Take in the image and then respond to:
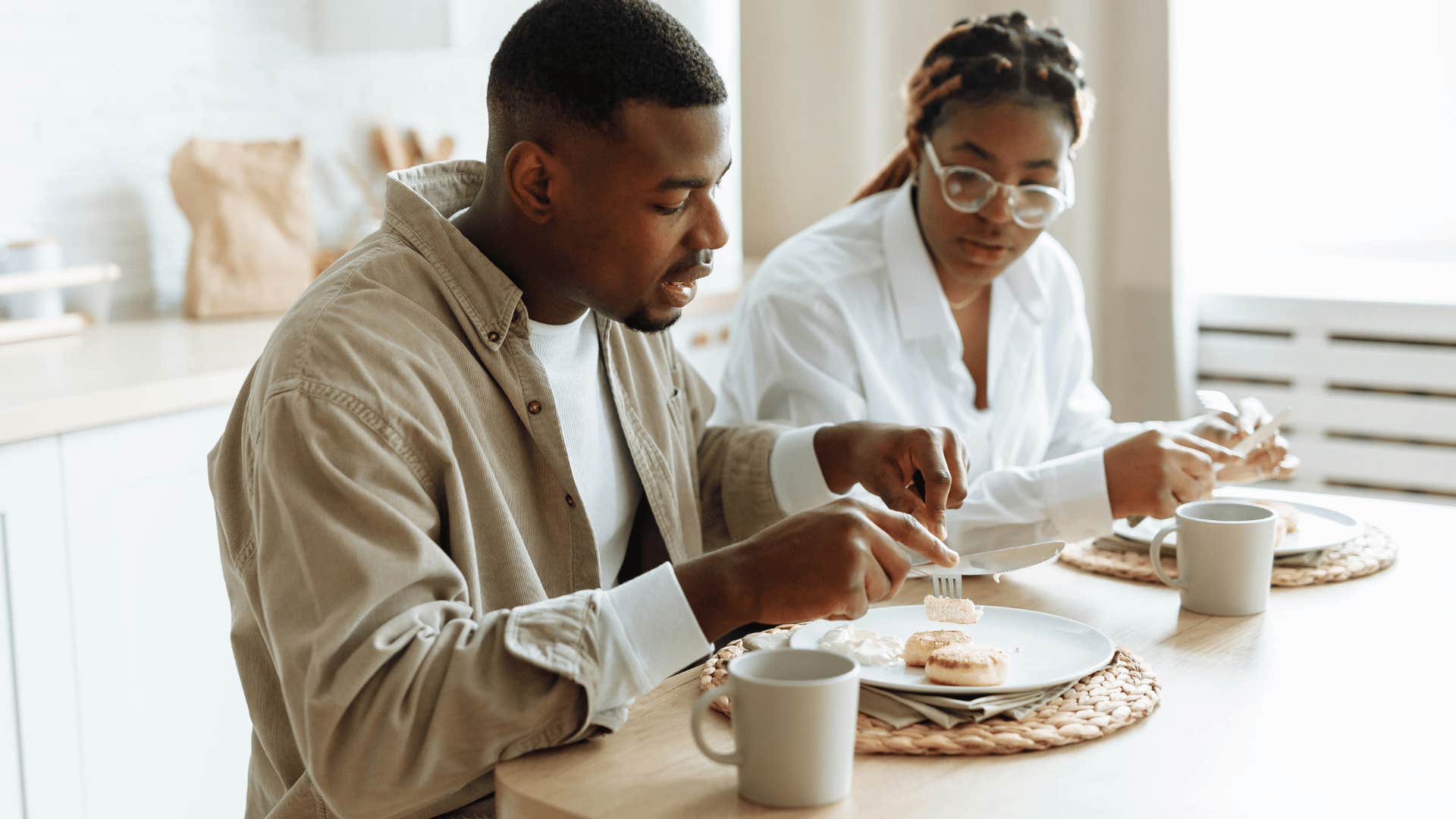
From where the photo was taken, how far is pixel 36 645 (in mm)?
1847

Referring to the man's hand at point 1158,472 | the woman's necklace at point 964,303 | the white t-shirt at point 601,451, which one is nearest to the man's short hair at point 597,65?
the white t-shirt at point 601,451

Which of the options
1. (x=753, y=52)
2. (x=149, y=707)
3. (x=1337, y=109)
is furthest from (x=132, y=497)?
(x=1337, y=109)

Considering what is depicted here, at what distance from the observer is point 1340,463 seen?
123 inches

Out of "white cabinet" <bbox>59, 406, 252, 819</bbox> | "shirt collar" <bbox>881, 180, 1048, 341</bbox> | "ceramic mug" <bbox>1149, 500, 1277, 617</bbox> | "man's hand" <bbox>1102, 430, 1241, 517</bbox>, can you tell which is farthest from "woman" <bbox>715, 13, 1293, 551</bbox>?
"white cabinet" <bbox>59, 406, 252, 819</bbox>

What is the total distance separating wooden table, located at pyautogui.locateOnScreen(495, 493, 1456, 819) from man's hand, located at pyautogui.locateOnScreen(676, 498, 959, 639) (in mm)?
88

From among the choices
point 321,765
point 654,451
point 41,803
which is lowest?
point 41,803

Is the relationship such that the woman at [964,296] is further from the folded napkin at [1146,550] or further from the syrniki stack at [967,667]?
the syrniki stack at [967,667]

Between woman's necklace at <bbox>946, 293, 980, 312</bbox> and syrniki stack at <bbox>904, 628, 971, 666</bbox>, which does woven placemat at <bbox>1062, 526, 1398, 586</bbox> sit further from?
woman's necklace at <bbox>946, 293, 980, 312</bbox>

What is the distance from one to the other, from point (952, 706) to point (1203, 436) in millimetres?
813

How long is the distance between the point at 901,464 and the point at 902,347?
25.3 inches

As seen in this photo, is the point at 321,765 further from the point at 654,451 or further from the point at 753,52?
the point at 753,52

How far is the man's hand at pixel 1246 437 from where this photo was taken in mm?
1623

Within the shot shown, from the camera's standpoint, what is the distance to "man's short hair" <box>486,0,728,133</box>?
3.87 feet

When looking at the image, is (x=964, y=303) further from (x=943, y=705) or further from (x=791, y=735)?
(x=791, y=735)
